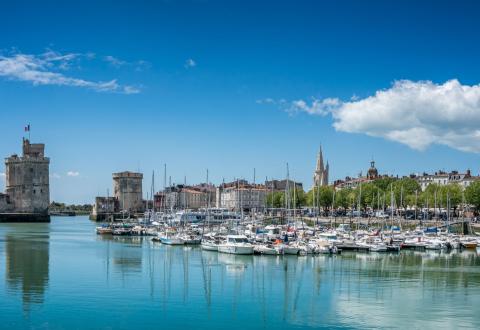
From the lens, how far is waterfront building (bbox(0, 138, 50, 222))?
338 feet

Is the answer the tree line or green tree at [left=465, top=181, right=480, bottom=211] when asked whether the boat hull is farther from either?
green tree at [left=465, top=181, right=480, bottom=211]

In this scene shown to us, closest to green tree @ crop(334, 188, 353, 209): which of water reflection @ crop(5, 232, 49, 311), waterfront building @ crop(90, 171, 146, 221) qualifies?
waterfront building @ crop(90, 171, 146, 221)

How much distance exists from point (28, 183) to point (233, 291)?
270 ft

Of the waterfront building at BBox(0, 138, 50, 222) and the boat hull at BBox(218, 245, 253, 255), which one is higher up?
the waterfront building at BBox(0, 138, 50, 222)

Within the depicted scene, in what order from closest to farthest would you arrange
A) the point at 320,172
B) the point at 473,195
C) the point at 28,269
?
the point at 28,269 < the point at 473,195 < the point at 320,172

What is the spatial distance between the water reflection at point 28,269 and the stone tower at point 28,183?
2050 inches

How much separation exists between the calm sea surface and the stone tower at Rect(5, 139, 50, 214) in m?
61.6

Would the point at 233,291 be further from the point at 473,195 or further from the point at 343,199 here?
the point at 343,199

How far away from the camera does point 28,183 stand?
10331cm

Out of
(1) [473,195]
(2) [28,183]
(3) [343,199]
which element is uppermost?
(2) [28,183]

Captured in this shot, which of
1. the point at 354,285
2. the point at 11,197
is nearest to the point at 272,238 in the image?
the point at 354,285

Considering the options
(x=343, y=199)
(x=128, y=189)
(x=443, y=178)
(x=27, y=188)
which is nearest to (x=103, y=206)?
(x=128, y=189)

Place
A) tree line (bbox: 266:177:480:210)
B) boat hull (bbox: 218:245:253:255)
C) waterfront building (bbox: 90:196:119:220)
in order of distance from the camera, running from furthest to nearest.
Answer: waterfront building (bbox: 90:196:119:220), tree line (bbox: 266:177:480:210), boat hull (bbox: 218:245:253:255)

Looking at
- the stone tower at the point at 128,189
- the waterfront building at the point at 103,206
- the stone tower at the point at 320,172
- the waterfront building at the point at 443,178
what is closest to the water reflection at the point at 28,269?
the waterfront building at the point at 103,206
